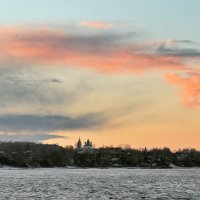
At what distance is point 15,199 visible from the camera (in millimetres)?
86125

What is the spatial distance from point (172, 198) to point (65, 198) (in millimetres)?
16892

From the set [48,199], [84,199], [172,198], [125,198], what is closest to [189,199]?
[172,198]

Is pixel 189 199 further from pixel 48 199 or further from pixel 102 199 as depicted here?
pixel 48 199

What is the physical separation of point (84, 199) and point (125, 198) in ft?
21.8

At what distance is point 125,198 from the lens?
89.4 m

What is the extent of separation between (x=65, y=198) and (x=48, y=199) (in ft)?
14.3

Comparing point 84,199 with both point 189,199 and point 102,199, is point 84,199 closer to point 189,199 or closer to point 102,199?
point 102,199

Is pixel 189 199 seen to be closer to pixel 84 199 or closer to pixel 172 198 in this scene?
pixel 172 198

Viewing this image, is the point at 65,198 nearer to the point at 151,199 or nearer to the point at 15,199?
the point at 15,199

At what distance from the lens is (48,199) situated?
85.9 meters

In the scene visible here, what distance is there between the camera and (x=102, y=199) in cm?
8731

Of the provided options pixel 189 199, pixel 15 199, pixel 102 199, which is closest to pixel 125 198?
pixel 102 199

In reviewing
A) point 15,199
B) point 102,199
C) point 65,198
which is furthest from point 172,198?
point 15,199

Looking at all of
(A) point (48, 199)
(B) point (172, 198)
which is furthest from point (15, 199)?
(B) point (172, 198)
